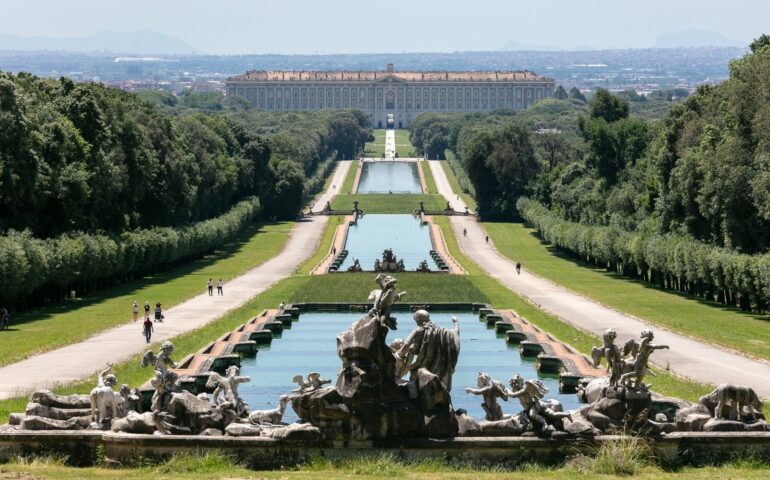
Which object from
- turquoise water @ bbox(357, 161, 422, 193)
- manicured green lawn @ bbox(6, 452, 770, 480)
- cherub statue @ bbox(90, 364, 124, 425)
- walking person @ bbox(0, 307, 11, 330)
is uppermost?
cherub statue @ bbox(90, 364, 124, 425)

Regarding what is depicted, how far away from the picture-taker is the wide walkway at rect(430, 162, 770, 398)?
39.4m

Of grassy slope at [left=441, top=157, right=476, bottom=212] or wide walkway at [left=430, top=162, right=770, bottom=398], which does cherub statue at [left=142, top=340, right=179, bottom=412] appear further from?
grassy slope at [left=441, top=157, right=476, bottom=212]

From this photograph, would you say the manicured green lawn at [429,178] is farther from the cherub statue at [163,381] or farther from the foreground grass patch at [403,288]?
the cherub statue at [163,381]

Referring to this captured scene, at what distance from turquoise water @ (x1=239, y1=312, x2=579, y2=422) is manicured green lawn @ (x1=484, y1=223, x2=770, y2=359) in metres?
6.76

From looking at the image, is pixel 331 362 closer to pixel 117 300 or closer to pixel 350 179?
pixel 117 300

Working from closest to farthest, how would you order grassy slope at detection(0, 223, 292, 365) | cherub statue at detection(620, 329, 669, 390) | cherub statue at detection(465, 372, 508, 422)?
cherub statue at detection(620, 329, 669, 390) → cherub statue at detection(465, 372, 508, 422) → grassy slope at detection(0, 223, 292, 365)

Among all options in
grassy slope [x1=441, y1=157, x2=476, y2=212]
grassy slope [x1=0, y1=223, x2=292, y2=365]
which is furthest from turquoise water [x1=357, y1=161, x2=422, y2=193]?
grassy slope [x1=0, y1=223, x2=292, y2=365]

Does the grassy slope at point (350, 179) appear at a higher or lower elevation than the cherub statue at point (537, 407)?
lower

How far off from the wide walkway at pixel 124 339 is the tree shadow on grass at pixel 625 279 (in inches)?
630

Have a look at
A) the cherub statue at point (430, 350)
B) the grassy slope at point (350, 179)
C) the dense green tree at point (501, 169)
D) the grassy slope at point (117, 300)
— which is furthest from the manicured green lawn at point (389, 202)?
the cherub statue at point (430, 350)

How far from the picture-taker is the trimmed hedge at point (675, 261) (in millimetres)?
61781

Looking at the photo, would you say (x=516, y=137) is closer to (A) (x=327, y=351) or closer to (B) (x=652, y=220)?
(B) (x=652, y=220)

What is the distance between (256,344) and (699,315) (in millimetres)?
20028

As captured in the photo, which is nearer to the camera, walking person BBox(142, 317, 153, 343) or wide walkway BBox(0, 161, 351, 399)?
wide walkway BBox(0, 161, 351, 399)
